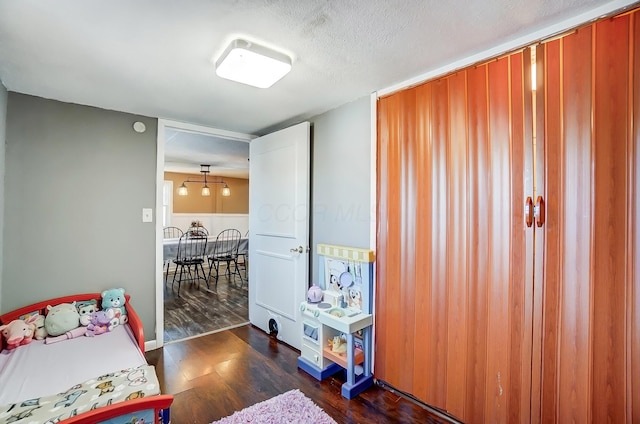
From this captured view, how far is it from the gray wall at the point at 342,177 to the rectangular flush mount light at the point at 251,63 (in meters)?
0.79

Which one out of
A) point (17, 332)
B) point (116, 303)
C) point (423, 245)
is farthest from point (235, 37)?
point (17, 332)

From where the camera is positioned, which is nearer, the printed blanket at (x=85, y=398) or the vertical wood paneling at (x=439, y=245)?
the printed blanket at (x=85, y=398)

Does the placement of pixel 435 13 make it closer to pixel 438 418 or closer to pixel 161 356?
pixel 438 418

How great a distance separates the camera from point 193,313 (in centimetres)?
362

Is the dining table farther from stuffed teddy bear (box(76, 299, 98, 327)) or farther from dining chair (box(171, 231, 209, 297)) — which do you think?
stuffed teddy bear (box(76, 299, 98, 327))

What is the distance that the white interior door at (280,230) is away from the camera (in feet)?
8.77

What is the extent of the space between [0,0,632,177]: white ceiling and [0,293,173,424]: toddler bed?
1.65 m

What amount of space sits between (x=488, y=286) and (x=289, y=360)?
168 centimetres

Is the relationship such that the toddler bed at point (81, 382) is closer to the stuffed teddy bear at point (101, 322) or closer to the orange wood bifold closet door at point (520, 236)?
the stuffed teddy bear at point (101, 322)

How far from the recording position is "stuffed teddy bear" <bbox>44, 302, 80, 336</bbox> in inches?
82.1

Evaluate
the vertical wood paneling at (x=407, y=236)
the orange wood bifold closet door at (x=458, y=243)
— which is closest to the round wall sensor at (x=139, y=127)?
the orange wood bifold closet door at (x=458, y=243)

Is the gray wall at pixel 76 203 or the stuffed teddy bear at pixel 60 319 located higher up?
the gray wall at pixel 76 203

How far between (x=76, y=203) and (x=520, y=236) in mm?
3076

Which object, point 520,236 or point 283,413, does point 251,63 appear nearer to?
point 520,236
